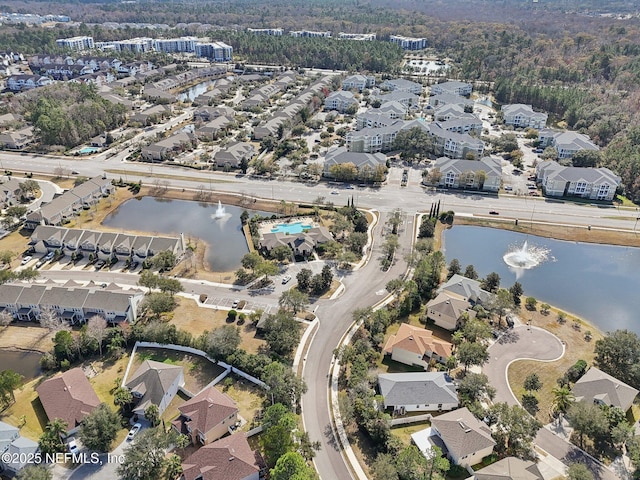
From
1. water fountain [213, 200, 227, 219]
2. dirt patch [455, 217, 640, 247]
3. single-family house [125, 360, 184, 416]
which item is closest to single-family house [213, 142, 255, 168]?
water fountain [213, 200, 227, 219]

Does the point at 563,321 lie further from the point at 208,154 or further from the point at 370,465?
the point at 208,154

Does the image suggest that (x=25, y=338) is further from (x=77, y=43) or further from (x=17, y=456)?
(x=77, y=43)

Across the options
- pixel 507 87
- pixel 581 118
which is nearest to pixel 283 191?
pixel 581 118

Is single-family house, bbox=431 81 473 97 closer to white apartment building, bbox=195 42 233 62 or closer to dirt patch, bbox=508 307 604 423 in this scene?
white apartment building, bbox=195 42 233 62

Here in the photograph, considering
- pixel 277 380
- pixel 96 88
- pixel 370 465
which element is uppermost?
pixel 96 88

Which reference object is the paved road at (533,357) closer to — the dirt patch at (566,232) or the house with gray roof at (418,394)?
the house with gray roof at (418,394)

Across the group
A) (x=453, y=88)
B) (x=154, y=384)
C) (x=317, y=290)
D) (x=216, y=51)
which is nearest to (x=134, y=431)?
(x=154, y=384)
